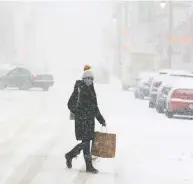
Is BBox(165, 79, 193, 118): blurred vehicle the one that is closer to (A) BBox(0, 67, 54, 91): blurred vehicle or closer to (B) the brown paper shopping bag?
(B) the brown paper shopping bag

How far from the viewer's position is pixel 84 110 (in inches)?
375

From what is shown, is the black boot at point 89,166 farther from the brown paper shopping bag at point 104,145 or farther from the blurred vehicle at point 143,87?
the blurred vehicle at point 143,87

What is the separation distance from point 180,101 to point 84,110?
1015 cm

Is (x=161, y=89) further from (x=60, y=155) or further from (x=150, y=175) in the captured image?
(x=150, y=175)

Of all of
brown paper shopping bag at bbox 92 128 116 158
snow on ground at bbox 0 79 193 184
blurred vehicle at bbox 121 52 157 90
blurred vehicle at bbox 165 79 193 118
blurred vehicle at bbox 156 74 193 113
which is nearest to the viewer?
snow on ground at bbox 0 79 193 184

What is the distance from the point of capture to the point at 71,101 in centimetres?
955

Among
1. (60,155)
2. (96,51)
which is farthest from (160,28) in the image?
(96,51)

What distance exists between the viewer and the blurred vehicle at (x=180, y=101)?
63.0 ft

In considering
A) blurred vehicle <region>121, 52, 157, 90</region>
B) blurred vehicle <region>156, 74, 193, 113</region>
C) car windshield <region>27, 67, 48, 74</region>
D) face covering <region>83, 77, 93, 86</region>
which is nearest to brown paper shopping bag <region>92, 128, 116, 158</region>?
face covering <region>83, 77, 93, 86</region>

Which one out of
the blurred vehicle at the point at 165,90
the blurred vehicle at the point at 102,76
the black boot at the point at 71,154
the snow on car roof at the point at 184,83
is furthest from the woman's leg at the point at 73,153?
the blurred vehicle at the point at 102,76

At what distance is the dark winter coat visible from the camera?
31.1 feet

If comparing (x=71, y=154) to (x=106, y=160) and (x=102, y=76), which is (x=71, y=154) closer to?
(x=106, y=160)

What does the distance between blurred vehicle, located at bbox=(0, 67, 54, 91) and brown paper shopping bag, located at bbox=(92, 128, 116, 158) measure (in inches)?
1034

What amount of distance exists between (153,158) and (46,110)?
453 inches
